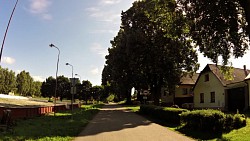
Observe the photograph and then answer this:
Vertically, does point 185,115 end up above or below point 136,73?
below

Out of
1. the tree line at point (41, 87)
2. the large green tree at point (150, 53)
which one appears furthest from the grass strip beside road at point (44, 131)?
the tree line at point (41, 87)

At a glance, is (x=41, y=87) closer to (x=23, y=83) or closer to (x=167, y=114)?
(x=23, y=83)

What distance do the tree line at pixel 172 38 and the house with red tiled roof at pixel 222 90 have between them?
313 cm

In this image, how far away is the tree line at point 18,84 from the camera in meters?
134

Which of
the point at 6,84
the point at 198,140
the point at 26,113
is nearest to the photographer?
the point at 198,140

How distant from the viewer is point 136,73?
145 feet

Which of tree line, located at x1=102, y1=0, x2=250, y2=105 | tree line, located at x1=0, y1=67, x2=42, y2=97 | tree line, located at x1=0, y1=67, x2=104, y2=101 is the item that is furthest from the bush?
tree line, located at x1=102, y1=0, x2=250, y2=105

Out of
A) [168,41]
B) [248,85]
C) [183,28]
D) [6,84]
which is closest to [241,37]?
[183,28]

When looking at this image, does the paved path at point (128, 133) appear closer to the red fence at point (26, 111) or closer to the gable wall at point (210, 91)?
the red fence at point (26, 111)

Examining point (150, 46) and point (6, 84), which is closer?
point (150, 46)

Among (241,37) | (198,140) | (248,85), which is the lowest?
(198,140)

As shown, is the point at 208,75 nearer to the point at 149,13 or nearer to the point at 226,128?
the point at 149,13

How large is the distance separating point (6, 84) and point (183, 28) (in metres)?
130

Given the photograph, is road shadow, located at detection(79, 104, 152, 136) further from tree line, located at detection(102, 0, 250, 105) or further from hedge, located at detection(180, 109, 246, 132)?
tree line, located at detection(102, 0, 250, 105)
